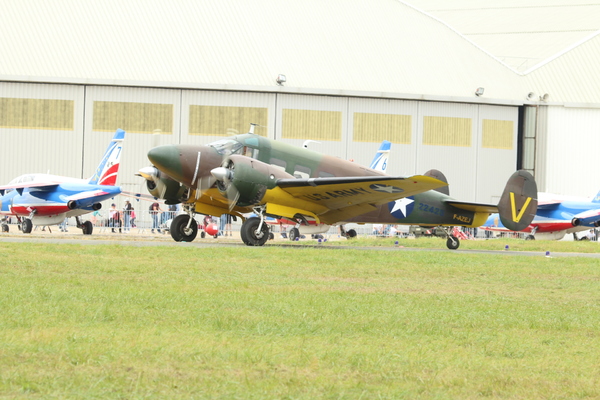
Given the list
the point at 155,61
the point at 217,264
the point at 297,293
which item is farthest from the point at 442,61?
the point at 297,293

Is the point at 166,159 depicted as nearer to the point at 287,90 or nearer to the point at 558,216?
the point at 558,216

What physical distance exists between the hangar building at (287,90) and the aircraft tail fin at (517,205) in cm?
2796

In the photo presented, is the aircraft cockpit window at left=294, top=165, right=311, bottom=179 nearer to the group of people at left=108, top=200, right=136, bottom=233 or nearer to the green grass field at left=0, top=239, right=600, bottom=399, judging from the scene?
the green grass field at left=0, top=239, right=600, bottom=399

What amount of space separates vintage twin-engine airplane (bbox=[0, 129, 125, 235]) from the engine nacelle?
42.7 ft

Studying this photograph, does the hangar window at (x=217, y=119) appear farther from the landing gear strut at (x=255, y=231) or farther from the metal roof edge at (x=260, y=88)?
the landing gear strut at (x=255, y=231)

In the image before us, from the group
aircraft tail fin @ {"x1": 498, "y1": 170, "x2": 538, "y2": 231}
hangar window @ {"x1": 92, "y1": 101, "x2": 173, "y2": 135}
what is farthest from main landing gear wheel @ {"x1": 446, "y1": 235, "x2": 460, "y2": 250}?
hangar window @ {"x1": 92, "y1": 101, "x2": 173, "y2": 135}

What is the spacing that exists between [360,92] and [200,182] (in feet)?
113

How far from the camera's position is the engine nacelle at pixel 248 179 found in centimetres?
2355

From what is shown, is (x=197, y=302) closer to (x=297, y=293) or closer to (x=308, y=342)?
(x=297, y=293)

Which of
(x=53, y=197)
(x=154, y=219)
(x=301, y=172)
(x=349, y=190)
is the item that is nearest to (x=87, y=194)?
(x=53, y=197)

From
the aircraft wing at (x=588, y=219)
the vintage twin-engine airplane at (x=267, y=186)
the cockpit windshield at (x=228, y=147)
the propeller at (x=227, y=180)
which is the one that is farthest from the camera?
the aircraft wing at (x=588, y=219)

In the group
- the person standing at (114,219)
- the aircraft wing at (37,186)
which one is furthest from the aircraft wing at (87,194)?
the person standing at (114,219)

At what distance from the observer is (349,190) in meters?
24.7

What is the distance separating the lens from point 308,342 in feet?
26.2
